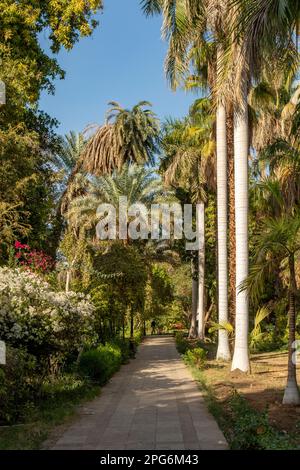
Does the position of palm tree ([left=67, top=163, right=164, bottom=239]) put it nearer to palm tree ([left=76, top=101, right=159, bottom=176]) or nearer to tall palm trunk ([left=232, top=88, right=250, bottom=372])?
palm tree ([left=76, top=101, right=159, bottom=176])

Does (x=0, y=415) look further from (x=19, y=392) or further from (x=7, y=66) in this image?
(x=7, y=66)

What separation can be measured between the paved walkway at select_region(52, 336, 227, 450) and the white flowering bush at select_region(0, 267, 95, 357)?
1447 millimetres

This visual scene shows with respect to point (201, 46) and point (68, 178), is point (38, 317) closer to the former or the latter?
point (201, 46)

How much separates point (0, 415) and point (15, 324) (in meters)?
1.64

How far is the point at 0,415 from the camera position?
9.16m

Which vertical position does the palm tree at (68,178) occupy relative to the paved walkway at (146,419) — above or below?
above

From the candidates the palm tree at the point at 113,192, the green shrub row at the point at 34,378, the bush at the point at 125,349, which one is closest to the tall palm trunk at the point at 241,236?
the green shrub row at the point at 34,378

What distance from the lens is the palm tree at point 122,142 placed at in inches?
1160

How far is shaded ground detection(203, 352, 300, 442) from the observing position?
9380 millimetres

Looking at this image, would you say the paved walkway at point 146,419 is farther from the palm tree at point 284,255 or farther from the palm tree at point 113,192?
the palm tree at point 113,192

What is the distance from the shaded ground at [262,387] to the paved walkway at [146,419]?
685mm

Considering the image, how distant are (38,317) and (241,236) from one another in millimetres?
7001

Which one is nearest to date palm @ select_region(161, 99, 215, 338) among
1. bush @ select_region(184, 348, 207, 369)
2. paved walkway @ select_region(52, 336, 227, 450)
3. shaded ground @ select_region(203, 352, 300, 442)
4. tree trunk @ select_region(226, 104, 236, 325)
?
tree trunk @ select_region(226, 104, 236, 325)
